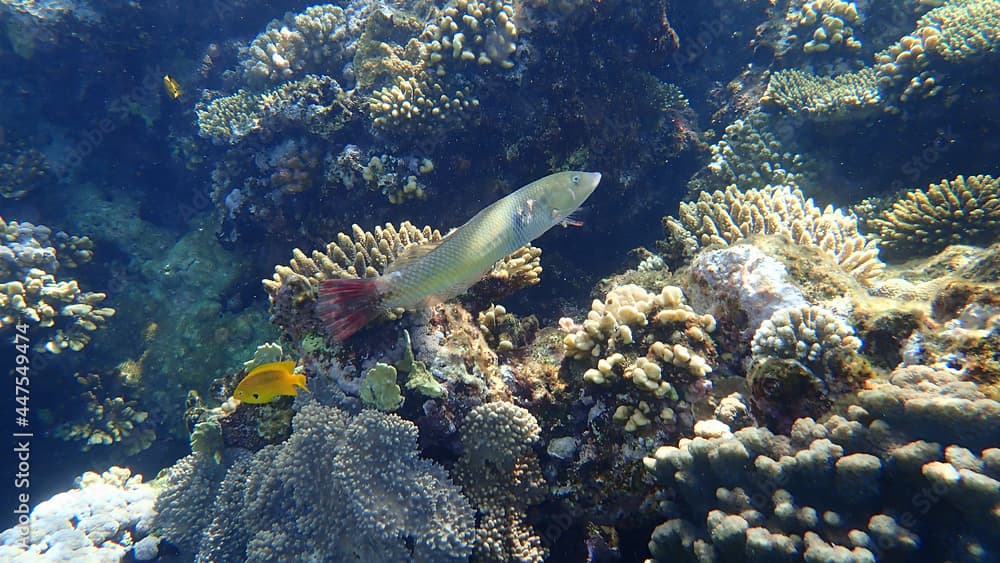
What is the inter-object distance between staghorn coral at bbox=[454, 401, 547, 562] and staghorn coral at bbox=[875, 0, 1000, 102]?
7.50 m

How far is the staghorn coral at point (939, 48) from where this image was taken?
233 inches

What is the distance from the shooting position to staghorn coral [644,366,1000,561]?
2.04m

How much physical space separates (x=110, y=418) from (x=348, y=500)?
24.7ft

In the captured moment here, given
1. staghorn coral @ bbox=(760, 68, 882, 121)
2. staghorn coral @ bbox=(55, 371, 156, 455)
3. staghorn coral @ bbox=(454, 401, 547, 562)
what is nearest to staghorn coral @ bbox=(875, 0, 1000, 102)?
staghorn coral @ bbox=(760, 68, 882, 121)

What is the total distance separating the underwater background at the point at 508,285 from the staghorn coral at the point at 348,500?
0.03m

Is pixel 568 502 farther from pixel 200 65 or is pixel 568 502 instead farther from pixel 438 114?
pixel 200 65

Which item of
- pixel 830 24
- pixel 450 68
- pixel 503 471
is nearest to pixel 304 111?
pixel 450 68

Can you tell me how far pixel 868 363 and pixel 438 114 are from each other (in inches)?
219

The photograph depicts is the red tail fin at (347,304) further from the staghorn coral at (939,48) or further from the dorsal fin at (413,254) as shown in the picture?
the staghorn coral at (939,48)

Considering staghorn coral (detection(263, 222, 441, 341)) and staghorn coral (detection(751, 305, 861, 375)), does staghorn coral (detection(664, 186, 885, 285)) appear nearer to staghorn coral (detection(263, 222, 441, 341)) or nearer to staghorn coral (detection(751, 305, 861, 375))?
staghorn coral (detection(751, 305, 861, 375))

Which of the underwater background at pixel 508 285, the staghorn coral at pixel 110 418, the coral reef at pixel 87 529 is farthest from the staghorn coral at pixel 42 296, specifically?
the coral reef at pixel 87 529

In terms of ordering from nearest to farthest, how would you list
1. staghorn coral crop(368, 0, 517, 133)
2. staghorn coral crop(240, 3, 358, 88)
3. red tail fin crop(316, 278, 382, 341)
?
1. red tail fin crop(316, 278, 382, 341)
2. staghorn coral crop(368, 0, 517, 133)
3. staghorn coral crop(240, 3, 358, 88)

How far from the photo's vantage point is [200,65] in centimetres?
1070

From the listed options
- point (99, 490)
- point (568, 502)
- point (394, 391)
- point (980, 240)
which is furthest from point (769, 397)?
point (99, 490)
